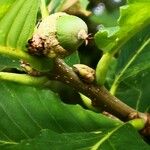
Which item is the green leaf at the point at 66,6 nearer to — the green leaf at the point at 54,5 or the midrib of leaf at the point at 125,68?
the green leaf at the point at 54,5

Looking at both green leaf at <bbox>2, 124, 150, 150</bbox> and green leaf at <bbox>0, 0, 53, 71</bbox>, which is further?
green leaf at <bbox>2, 124, 150, 150</bbox>

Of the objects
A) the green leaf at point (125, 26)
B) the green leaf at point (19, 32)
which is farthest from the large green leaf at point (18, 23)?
the green leaf at point (125, 26)

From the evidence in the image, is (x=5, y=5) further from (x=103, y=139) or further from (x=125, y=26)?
(x=103, y=139)

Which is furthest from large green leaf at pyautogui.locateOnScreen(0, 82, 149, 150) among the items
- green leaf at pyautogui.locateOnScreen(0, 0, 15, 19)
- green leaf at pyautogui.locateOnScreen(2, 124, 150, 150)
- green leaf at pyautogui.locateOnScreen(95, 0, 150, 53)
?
green leaf at pyautogui.locateOnScreen(0, 0, 15, 19)

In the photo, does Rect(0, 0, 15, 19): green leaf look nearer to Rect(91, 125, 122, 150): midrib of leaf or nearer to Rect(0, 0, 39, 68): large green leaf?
Rect(0, 0, 39, 68): large green leaf

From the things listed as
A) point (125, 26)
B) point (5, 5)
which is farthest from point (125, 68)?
point (5, 5)
